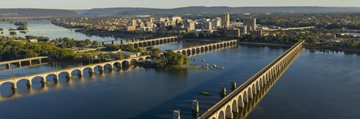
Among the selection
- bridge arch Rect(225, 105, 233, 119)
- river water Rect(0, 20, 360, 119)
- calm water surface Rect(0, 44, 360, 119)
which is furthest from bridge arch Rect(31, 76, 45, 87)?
bridge arch Rect(225, 105, 233, 119)

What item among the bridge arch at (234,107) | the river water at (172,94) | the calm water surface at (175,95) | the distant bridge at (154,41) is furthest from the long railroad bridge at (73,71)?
the distant bridge at (154,41)

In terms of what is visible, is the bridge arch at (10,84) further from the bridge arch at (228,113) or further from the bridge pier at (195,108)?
the bridge arch at (228,113)

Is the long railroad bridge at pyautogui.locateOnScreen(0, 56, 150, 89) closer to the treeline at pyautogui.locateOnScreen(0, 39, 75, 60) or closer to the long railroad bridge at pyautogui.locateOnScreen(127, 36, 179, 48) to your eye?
the treeline at pyautogui.locateOnScreen(0, 39, 75, 60)

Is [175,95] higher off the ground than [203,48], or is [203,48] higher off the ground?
[203,48]

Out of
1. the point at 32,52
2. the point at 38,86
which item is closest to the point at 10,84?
the point at 38,86

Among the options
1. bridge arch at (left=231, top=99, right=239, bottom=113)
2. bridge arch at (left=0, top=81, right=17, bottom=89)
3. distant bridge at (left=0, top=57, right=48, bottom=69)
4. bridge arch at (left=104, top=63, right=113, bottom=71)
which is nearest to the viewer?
bridge arch at (left=231, top=99, right=239, bottom=113)

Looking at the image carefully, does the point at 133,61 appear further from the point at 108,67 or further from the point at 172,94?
the point at 172,94

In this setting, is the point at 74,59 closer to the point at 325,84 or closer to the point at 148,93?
the point at 148,93
